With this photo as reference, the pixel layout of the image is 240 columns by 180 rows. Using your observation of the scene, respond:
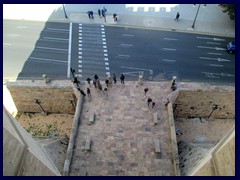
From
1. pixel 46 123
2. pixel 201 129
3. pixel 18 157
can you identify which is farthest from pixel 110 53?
pixel 18 157

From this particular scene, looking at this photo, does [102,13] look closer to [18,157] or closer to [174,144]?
[174,144]

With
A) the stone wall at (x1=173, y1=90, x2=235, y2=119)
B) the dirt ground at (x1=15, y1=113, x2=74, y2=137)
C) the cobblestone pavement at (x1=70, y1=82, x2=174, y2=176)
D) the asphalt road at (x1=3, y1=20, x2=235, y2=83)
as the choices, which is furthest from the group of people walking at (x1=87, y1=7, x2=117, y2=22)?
the stone wall at (x1=173, y1=90, x2=235, y2=119)

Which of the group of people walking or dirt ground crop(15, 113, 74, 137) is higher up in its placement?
A: the group of people walking

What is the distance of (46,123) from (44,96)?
3.00 m

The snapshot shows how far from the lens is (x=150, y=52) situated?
35.4 meters

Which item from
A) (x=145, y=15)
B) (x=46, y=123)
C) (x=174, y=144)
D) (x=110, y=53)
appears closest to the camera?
(x=174, y=144)

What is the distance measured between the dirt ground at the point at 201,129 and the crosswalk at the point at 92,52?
32.8ft

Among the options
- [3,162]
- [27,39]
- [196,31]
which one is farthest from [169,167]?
[27,39]

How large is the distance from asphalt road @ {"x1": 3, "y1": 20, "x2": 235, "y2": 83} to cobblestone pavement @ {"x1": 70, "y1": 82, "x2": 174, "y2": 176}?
14.1ft

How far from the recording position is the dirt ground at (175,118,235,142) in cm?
2959

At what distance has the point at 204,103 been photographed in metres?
29.8

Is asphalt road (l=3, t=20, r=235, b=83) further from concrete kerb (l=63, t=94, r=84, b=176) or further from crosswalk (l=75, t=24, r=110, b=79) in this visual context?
concrete kerb (l=63, t=94, r=84, b=176)

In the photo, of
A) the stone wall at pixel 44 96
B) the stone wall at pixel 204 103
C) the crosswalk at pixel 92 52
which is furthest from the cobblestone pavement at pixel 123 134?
the crosswalk at pixel 92 52

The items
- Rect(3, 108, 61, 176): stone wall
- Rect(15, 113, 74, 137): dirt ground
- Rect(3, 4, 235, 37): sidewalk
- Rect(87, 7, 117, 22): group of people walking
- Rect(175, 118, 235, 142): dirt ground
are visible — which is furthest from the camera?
Rect(87, 7, 117, 22): group of people walking
